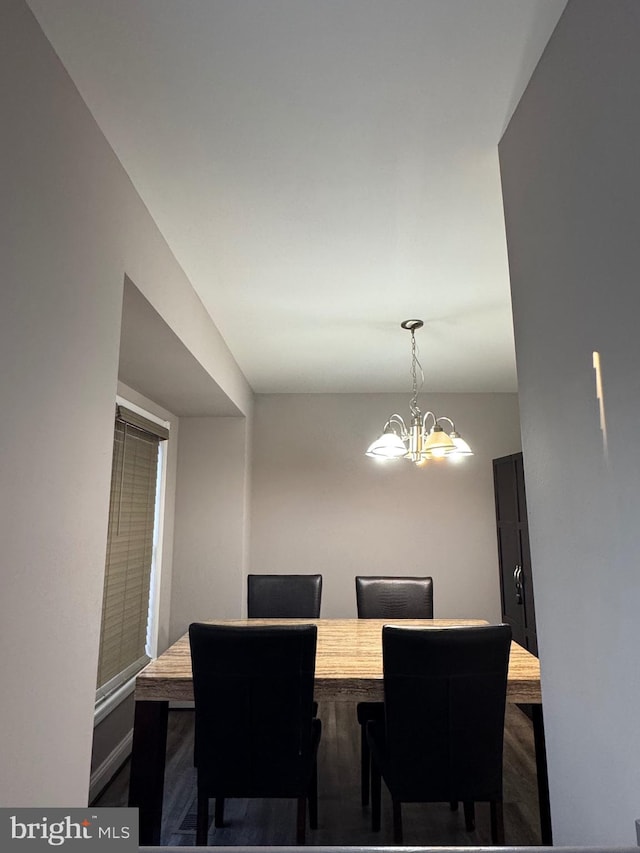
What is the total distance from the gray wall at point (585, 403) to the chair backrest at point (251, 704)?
896 millimetres

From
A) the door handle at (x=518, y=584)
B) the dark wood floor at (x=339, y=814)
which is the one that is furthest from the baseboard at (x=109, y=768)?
the door handle at (x=518, y=584)

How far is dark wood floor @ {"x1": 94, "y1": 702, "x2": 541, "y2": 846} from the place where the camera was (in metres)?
2.12

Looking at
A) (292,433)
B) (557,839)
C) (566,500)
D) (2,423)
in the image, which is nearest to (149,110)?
(2,423)

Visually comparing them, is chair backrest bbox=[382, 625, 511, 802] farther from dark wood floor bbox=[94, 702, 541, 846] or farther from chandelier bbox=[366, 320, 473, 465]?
chandelier bbox=[366, 320, 473, 465]

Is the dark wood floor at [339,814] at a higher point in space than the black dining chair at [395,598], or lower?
lower

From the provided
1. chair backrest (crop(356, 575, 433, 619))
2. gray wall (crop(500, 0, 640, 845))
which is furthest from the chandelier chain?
gray wall (crop(500, 0, 640, 845))

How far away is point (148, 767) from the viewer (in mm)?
1858

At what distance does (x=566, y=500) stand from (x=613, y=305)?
40 centimetres

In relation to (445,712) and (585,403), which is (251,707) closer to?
(445,712)

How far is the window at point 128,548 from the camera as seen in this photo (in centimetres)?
273

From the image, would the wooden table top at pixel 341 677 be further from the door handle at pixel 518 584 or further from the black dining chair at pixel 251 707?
the door handle at pixel 518 584

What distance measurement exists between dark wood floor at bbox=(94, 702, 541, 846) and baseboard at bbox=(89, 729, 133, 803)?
38 mm

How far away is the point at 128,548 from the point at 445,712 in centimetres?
208

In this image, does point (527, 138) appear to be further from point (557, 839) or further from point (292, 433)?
point (292, 433)
